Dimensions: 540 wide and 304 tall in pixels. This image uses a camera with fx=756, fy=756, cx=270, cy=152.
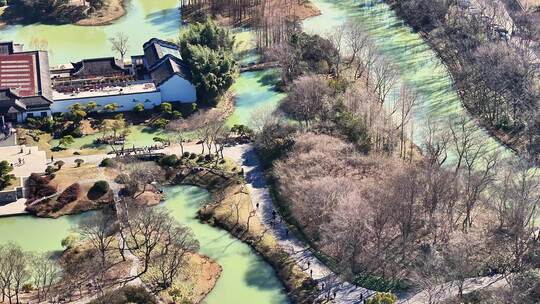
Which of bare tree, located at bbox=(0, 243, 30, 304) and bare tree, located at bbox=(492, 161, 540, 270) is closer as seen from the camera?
bare tree, located at bbox=(0, 243, 30, 304)

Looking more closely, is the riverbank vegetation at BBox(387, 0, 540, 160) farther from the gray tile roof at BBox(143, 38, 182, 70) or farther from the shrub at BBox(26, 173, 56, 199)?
the shrub at BBox(26, 173, 56, 199)

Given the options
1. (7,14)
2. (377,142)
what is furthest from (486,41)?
(7,14)

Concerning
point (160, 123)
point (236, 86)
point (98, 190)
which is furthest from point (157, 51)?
point (98, 190)

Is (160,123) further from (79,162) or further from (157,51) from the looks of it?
(157,51)

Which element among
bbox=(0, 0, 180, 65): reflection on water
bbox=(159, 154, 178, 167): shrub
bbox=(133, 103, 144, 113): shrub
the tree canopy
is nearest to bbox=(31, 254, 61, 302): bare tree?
bbox=(159, 154, 178, 167): shrub

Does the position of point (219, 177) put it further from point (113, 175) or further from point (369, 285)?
point (369, 285)

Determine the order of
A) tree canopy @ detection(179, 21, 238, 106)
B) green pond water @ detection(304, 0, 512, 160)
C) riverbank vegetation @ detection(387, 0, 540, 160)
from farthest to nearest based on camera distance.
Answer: tree canopy @ detection(179, 21, 238, 106)
green pond water @ detection(304, 0, 512, 160)
riverbank vegetation @ detection(387, 0, 540, 160)

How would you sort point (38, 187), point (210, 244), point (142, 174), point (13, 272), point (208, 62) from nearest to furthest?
point (13, 272) < point (210, 244) < point (38, 187) < point (142, 174) < point (208, 62)
